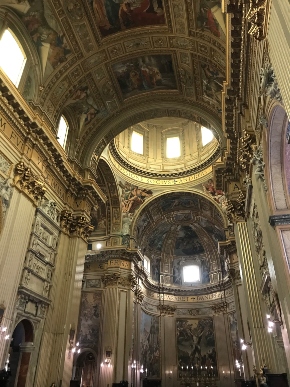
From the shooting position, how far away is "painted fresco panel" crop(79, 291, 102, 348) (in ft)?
72.0

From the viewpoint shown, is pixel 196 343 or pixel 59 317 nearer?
pixel 59 317

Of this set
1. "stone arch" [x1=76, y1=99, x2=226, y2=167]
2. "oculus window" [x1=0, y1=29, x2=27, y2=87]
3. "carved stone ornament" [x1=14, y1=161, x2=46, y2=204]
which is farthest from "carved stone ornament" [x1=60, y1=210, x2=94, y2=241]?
"oculus window" [x1=0, y1=29, x2=27, y2=87]

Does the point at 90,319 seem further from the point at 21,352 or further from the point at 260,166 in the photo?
the point at 260,166

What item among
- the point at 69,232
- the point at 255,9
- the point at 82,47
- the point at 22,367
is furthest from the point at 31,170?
the point at 255,9

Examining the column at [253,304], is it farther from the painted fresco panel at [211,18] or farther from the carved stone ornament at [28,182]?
the carved stone ornament at [28,182]

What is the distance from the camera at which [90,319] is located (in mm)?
22484

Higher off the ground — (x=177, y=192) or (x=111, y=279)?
(x=177, y=192)

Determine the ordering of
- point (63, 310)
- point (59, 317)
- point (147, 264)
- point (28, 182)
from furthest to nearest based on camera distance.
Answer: point (147, 264), point (63, 310), point (59, 317), point (28, 182)

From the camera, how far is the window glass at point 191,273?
1270 inches

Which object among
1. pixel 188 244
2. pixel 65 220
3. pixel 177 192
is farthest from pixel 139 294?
pixel 65 220

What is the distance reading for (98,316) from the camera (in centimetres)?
2242

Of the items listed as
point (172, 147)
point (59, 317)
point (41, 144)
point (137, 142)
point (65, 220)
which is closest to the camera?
point (41, 144)

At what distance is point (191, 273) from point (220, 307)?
14.9ft

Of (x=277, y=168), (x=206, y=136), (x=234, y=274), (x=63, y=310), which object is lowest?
(x=63, y=310)
